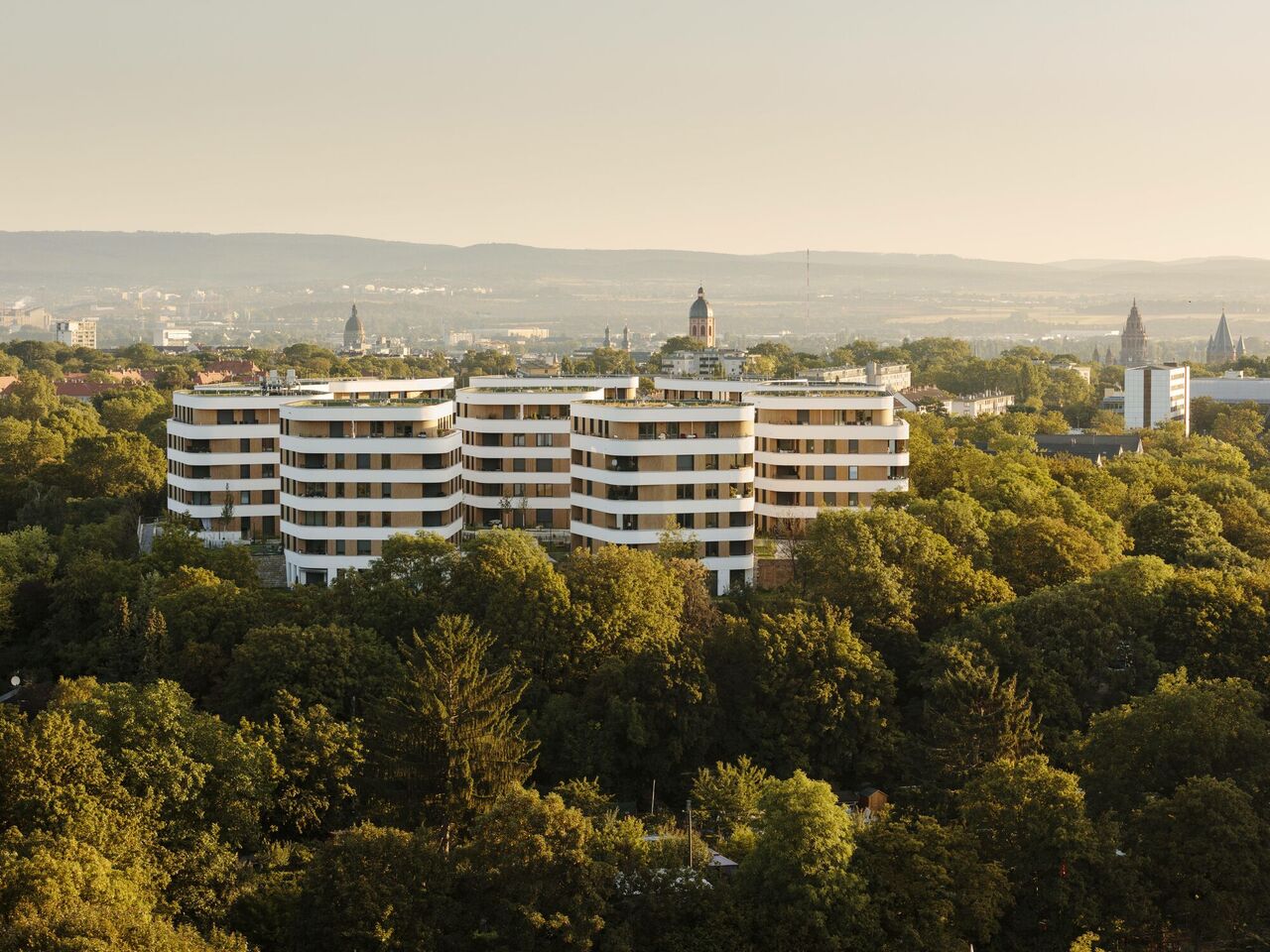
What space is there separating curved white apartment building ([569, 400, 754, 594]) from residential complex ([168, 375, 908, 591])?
0.08 metres

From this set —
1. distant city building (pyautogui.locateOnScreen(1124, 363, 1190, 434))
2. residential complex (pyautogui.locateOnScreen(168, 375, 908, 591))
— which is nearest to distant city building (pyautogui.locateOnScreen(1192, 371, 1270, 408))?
distant city building (pyautogui.locateOnScreen(1124, 363, 1190, 434))

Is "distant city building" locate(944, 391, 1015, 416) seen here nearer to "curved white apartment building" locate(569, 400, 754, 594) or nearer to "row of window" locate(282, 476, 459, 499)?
"curved white apartment building" locate(569, 400, 754, 594)

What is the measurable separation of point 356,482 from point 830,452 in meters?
21.1

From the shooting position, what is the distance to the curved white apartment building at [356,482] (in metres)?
68.8

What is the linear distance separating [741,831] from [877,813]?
545 cm

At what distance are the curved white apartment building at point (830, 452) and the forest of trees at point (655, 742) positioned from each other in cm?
440

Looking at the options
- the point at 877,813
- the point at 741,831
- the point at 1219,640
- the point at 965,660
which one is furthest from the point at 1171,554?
the point at 741,831

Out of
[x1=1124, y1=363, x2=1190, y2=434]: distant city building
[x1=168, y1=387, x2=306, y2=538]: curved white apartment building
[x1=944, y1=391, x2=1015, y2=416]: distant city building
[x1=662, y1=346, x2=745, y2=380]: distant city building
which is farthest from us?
[x1=1124, y1=363, x2=1190, y2=434]: distant city building

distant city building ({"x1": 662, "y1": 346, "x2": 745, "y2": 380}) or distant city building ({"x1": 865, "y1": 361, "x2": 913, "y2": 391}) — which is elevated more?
distant city building ({"x1": 662, "y1": 346, "x2": 745, "y2": 380})

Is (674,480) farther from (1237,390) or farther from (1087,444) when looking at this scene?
(1237,390)

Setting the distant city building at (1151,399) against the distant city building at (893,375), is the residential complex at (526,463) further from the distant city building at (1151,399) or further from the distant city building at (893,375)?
the distant city building at (893,375)

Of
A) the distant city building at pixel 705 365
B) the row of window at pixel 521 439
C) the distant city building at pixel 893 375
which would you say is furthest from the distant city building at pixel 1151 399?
the row of window at pixel 521 439

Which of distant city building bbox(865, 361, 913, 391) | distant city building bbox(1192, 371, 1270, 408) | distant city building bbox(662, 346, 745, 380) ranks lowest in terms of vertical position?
distant city building bbox(1192, 371, 1270, 408)

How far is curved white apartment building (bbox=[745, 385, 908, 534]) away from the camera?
2980 inches
